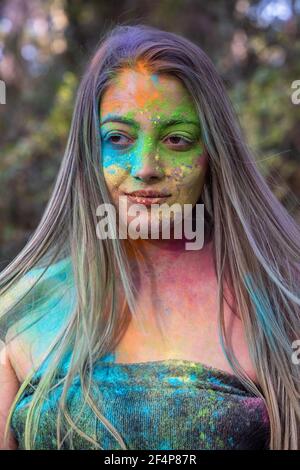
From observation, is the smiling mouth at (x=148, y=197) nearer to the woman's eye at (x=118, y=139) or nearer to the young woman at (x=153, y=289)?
the young woman at (x=153, y=289)

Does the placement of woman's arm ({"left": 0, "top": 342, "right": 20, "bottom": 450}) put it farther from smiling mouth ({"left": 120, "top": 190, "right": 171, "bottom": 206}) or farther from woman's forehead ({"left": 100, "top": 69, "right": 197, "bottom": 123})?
woman's forehead ({"left": 100, "top": 69, "right": 197, "bottom": 123})

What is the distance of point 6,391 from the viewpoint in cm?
157

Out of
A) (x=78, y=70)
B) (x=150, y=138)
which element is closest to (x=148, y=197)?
(x=150, y=138)

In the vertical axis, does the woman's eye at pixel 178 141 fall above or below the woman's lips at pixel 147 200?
above

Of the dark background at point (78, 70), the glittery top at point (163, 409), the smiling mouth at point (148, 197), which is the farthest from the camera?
the dark background at point (78, 70)

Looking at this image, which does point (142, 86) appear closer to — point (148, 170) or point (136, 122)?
point (136, 122)

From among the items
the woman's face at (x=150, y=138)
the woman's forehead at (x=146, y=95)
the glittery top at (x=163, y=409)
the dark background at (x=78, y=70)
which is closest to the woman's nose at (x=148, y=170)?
the woman's face at (x=150, y=138)

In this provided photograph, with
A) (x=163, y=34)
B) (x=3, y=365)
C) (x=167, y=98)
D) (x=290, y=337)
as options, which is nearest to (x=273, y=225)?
(x=290, y=337)

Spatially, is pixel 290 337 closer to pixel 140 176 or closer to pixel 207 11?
pixel 140 176

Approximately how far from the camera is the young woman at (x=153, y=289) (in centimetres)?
150

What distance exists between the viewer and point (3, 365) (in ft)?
5.21

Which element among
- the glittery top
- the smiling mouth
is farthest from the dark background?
the glittery top

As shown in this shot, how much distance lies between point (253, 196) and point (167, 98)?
1.09ft

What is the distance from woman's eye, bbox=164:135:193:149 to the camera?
1.62 metres
